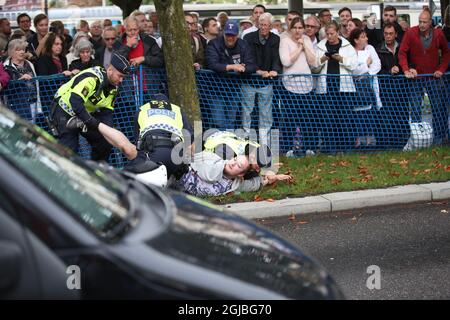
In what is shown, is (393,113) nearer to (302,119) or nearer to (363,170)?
(302,119)

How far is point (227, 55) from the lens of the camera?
1084 cm

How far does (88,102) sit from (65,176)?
5939 millimetres

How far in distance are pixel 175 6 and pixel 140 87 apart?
1.17 metres

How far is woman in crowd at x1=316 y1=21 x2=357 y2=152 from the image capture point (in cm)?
1119

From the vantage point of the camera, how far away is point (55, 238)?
2.83 meters

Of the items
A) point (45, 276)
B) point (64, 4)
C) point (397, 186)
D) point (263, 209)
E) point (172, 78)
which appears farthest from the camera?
point (64, 4)

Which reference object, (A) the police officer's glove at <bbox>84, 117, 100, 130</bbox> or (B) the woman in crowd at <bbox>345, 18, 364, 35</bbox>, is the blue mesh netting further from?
(B) the woman in crowd at <bbox>345, 18, 364, 35</bbox>

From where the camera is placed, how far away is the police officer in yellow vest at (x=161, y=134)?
8414 mm

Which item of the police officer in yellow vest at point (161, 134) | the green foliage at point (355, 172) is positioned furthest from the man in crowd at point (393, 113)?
the police officer in yellow vest at point (161, 134)

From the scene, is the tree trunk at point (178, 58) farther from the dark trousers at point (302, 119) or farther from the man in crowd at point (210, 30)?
the man in crowd at point (210, 30)

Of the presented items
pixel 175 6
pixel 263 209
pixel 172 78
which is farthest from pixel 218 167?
pixel 175 6

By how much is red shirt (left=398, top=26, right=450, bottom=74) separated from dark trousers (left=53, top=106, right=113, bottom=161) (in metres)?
4.82

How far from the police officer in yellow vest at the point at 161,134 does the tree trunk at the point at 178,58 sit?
5.19 ft
